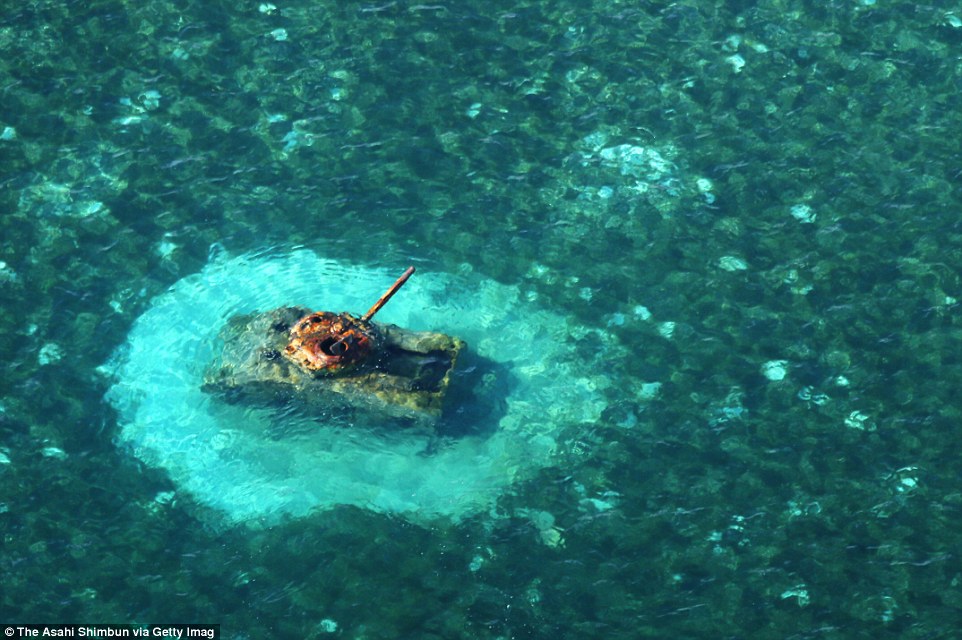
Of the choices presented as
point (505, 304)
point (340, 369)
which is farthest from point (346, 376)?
point (505, 304)

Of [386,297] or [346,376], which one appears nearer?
[346,376]

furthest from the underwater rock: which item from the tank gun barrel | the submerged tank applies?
the tank gun barrel

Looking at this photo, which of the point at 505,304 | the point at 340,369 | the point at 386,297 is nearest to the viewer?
the point at 340,369

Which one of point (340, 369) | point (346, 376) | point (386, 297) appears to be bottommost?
point (346, 376)

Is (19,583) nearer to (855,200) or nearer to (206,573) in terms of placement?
(206,573)

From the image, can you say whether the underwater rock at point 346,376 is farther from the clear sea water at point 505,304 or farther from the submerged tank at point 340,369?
the clear sea water at point 505,304

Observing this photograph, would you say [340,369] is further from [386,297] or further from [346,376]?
[386,297]
